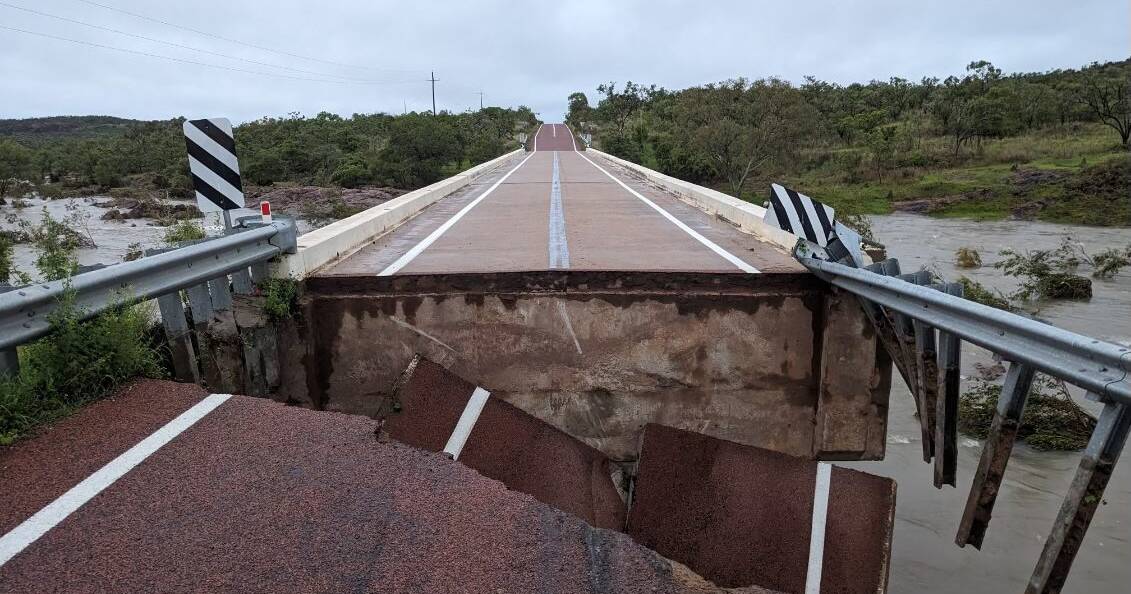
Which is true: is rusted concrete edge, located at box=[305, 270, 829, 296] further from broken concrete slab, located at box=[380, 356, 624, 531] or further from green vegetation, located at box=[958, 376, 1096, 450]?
green vegetation, located at box=[958, 376, 1096, 450]

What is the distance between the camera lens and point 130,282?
402 centimetres

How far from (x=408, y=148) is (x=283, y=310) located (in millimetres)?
51946

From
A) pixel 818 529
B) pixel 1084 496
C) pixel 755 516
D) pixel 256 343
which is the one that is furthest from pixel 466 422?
pixel 1084 496

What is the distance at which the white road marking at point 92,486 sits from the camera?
2.71m

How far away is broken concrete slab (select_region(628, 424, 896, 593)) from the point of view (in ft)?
16.7

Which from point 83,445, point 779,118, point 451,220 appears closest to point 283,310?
point 83,445

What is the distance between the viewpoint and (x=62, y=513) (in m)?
2.89

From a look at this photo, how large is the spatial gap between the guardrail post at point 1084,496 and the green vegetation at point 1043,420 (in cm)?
829

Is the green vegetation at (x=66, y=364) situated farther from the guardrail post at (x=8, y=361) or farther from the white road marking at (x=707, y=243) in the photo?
the white road marking at (x=707, y=243)

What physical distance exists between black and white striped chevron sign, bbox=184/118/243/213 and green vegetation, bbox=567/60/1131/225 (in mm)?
26401

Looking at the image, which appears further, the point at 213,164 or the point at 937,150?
the point at 937,150

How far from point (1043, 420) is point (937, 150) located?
44.8 meters

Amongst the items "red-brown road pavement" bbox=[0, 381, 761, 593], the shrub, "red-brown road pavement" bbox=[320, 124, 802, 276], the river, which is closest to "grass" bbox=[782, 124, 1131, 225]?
the shrub

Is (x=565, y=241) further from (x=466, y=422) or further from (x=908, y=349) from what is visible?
(x=908, y=349)
